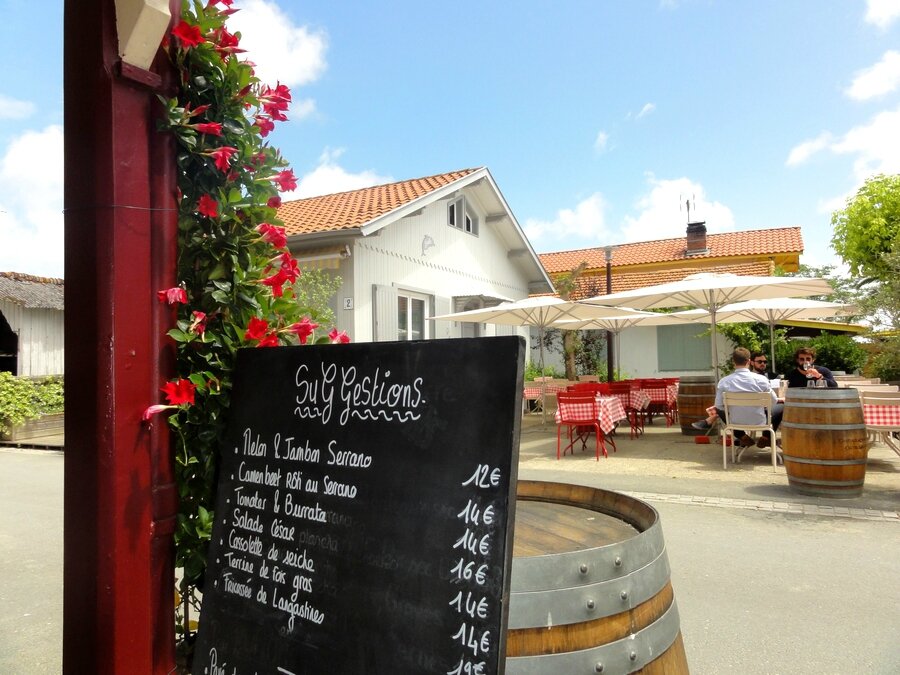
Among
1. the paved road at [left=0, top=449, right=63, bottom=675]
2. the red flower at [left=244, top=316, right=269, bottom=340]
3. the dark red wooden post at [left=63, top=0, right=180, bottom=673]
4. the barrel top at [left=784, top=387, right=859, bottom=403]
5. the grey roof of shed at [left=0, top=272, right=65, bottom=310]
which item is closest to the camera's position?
the dark red wooden post at [left=63, top=0, right=180, bottom=673]

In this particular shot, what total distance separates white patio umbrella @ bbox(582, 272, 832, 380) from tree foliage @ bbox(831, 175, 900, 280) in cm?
2041

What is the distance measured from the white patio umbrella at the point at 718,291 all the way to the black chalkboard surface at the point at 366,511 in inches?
332

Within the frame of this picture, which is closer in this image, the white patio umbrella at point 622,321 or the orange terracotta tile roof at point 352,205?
the orange terracotta tile roof at point 352,205

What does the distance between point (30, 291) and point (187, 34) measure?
1673 centimetres

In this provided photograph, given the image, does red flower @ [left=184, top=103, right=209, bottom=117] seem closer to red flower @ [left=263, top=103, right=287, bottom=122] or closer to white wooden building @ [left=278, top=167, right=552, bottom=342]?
red flower @ [left=263, top=103, right=287, bottom=122]

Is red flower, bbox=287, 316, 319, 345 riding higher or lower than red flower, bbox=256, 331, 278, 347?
higher

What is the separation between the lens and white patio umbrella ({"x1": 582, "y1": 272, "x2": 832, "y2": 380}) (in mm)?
9211

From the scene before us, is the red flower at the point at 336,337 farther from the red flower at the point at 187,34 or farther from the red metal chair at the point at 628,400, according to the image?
the red metal chair at the point at 628,400

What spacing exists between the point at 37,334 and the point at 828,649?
17526 millimetres

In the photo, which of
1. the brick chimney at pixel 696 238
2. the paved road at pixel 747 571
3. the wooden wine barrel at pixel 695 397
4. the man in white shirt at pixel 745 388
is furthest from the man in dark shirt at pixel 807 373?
the brick chimney at pixel 696 238

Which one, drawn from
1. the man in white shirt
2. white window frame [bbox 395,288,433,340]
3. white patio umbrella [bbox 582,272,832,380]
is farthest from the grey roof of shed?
the man in white shirt

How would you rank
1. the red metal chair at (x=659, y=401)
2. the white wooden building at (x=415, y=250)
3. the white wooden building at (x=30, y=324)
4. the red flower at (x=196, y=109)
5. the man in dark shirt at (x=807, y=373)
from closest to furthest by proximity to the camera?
the red flower at (x=196, y=109)
the man in dark shirt at (x=807, y=373)
the white wooden building at (x=415, y=250)
the red metal chair at (x=659, y=401)
the white wooden building at (x=30, y=324)

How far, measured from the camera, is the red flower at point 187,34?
6.40 ft

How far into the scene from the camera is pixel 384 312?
12633 mm
